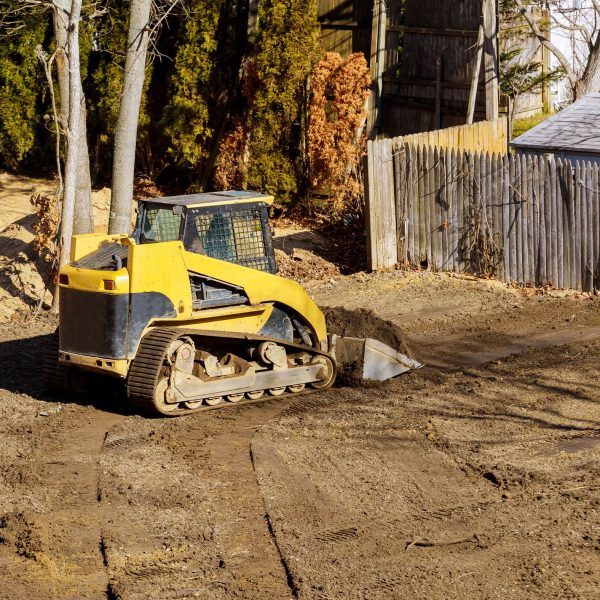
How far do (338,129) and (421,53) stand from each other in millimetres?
2827

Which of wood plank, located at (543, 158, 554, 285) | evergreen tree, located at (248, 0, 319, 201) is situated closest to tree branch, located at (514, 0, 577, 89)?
evergreen tree, located at (248, 0, 319, 201)

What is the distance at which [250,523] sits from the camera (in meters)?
8.48

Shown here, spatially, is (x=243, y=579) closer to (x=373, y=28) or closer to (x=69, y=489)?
(x=69, y=489)

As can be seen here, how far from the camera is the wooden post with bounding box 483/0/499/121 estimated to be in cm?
2059

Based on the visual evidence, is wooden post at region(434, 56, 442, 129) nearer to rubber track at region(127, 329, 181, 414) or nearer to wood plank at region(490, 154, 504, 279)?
wood plank at region(490, 154, 504, 279)

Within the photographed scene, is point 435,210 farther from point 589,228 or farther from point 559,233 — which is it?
point 589,228

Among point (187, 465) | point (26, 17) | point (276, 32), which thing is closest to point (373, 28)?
point (276, 32)

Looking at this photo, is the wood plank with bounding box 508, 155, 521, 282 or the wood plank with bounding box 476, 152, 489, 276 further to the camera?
the wood plank with bounding box 476, 152, 489, 276

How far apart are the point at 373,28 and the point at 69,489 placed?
15.7m

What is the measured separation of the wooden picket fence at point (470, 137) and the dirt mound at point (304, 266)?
2422mm

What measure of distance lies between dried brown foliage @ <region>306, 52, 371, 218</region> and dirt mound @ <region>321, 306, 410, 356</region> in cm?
687

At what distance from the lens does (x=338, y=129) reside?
21.2 metres

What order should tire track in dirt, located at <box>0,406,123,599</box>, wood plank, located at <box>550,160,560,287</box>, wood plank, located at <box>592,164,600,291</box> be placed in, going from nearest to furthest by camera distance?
tire track in dirt, located at <box>0,406,123,599</box> < wood plank, located at <box>592,164,600,291</box> < wood plank, located at <box>550,160,560,287</box>

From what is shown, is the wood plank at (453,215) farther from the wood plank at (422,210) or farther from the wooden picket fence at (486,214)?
the wood plank at (422,210)
